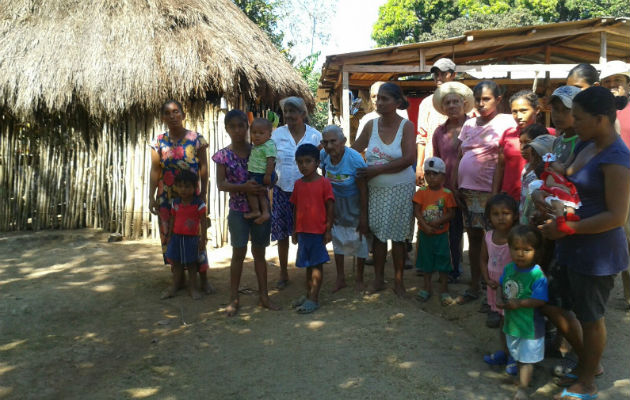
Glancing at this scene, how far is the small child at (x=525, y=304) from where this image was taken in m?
2.75

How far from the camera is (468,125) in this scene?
402 cm

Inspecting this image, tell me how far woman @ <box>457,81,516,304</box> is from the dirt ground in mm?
766

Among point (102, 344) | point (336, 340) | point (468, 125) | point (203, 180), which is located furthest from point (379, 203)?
point (102, 344)

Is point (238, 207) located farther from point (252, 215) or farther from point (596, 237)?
point (596, 237)

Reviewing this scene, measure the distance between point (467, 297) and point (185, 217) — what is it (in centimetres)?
245

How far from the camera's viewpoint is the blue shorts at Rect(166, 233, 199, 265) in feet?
14.6

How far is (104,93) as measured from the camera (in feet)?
21.1

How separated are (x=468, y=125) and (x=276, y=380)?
2437 mm

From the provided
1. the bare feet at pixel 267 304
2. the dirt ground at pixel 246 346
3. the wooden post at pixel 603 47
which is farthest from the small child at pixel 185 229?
the wooden post at pixel 603 47

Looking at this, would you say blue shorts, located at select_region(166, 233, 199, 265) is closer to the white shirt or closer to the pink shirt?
the white shirt

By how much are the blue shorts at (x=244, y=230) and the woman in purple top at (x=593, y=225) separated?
7.24 feet

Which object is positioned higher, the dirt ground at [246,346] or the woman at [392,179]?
the woman at [392,179]

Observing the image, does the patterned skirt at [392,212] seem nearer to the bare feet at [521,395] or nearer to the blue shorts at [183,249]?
the blue shorts at [183,249]

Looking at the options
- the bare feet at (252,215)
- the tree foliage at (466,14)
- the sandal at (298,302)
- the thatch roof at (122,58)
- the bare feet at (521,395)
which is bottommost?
the bare feet at (521,395)
